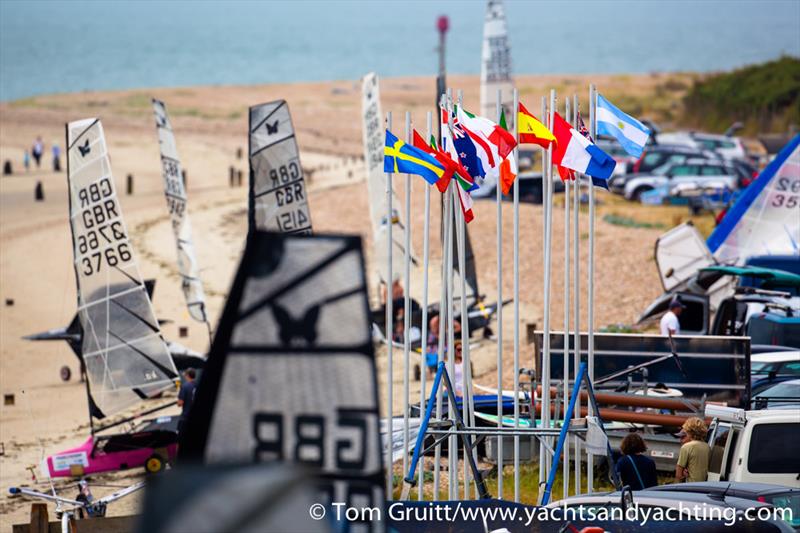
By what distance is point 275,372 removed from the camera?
3.69 metres

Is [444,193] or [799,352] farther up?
[444,193]

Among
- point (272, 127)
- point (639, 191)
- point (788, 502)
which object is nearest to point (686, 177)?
point (639, 191)

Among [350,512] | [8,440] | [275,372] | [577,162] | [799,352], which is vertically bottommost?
[8,440]

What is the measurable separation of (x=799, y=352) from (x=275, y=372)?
437 inches

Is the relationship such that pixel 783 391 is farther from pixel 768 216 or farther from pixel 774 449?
pixel 768 216

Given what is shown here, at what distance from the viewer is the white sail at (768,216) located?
2044 cm

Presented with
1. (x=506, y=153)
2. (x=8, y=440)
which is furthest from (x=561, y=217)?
(x=506, y=153)

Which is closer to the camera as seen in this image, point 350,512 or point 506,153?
point 350,512

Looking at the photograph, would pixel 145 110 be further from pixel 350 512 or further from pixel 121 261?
pixel 350 512

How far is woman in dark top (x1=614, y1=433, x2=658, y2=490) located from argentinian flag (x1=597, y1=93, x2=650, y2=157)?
272cm

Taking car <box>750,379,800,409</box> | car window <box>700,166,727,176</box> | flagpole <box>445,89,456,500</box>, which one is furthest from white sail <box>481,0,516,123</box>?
flagpole <box>445,89,456,500</box>

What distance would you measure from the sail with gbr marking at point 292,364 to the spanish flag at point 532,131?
649 cm

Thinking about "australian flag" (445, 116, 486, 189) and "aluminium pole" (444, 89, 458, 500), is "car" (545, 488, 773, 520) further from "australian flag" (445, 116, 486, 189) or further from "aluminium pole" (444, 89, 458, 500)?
"australian flag" (445, 116, 486, 189)

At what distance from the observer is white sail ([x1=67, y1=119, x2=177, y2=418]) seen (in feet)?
52.5
